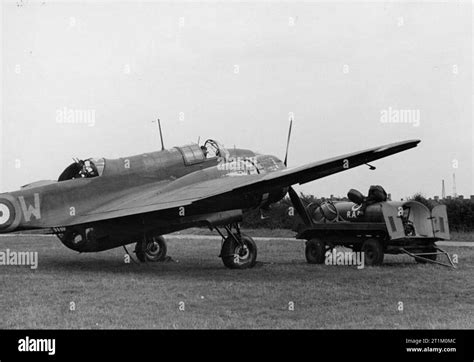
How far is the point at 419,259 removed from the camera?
16000mm

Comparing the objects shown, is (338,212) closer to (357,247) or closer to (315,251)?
(357,247)

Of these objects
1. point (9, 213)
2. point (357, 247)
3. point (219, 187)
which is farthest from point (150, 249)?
point (357, 247)

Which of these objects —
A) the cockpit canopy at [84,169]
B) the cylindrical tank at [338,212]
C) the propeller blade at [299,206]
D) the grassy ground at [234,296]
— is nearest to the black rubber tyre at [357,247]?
the cylindrical tank at [338,212]

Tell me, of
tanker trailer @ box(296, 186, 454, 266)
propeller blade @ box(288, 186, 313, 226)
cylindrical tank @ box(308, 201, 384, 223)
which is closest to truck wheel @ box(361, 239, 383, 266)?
tanker trailer @ box(296, 186, 454, 266)

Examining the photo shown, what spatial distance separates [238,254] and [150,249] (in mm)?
3470

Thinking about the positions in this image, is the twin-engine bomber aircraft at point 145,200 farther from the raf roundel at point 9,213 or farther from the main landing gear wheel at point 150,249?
the main landing gear wheel at point 150,249

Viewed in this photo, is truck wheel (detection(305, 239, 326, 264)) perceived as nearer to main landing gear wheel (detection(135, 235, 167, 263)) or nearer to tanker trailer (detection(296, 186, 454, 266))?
tanker trailer (detection(296, 186, 454, 266))

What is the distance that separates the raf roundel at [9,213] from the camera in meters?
14.1

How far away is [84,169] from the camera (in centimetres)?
1502

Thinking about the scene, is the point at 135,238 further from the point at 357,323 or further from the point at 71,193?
the point at 357,323

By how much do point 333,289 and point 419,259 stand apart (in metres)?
5.44

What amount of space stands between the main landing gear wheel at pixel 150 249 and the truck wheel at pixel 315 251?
156 inches

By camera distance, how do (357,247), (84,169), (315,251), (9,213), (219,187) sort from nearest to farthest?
(219,187) → (9,213) → (84,169) → (357,247) → (315,251)
